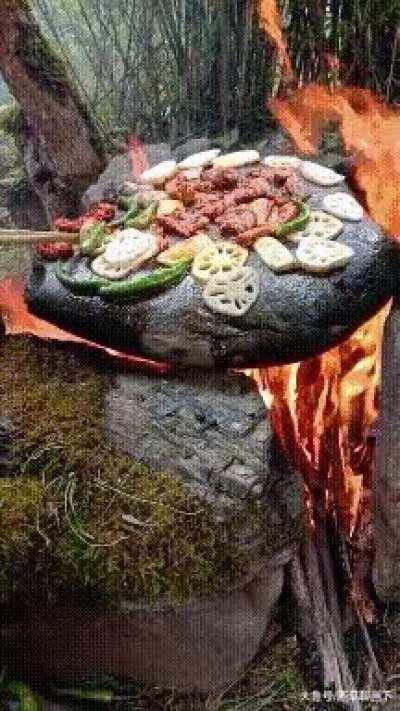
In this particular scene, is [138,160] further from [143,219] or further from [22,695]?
[22,695]

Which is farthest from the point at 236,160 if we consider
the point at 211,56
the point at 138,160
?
the point at 211,56

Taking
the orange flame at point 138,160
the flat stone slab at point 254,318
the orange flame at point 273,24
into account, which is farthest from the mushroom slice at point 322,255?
the orange flame at point 273,24

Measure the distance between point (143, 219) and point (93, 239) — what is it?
177 millimetres

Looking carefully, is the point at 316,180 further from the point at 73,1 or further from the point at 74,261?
the point at 73,1

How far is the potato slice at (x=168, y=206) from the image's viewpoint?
8.50 feet

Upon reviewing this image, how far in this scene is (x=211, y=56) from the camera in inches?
168

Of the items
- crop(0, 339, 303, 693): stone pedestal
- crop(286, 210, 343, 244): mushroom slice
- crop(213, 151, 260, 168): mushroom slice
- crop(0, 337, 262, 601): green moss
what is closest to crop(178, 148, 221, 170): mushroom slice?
crop(213, 151, 260, 168): mushroom slice

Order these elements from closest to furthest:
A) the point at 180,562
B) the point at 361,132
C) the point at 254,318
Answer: the point at 180,562 → the point at 254,318 → the point at 361,132

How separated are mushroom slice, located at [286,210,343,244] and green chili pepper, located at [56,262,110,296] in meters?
0.58

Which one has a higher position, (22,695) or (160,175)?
(160,175)

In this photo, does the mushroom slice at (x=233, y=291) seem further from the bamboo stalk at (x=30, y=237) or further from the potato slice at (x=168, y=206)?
the bamboo stalk at (x=30, y=237)

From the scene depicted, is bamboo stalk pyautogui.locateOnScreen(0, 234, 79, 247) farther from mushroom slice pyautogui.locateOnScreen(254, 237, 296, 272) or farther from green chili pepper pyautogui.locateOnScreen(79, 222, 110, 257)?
mushroom slice pyautogui.locateOnScreen(254, 237, 296, 272)

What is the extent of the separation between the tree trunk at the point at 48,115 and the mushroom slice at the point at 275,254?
181 centimetres

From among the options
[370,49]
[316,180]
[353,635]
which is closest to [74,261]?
[316,180]
